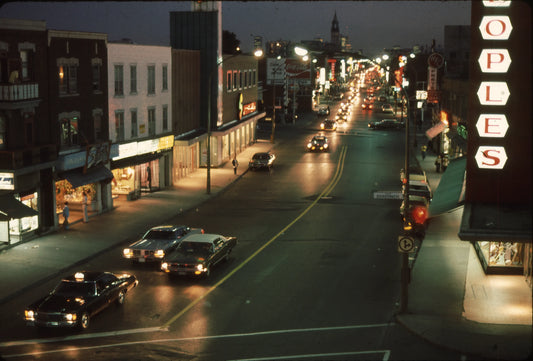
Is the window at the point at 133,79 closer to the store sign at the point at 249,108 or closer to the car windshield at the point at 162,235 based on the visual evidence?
the car windshield at the point at 162,235

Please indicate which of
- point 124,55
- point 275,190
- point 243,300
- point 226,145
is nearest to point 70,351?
point 243,300

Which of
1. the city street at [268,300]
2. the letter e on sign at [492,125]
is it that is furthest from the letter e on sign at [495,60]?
the city street at [268,300]

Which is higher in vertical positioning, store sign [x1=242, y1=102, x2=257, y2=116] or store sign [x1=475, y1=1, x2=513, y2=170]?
store sign [x1=475, y1=1, x2=513, y2=170]

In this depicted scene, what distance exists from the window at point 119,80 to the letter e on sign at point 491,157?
24.9 m

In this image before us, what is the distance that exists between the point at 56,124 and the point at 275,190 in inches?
664

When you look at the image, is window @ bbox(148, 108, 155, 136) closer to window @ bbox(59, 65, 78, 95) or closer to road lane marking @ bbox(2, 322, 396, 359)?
window @ bbox(59, 65, 78, 95)

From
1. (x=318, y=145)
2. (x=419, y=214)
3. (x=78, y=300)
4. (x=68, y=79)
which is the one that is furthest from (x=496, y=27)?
(x=318, y=145)

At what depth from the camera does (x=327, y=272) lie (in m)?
26.4

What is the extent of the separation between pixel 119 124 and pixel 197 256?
59.8ft

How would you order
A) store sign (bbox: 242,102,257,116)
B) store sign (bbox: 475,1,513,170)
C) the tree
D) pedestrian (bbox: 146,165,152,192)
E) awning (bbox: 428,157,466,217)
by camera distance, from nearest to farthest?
store sign (bbox: 475,1,513,170), awning (bbox: 428,157,466,217), pedestrian (bbox: 146,165,152,192), store sign (bbox: 242,102,257,116), the tree

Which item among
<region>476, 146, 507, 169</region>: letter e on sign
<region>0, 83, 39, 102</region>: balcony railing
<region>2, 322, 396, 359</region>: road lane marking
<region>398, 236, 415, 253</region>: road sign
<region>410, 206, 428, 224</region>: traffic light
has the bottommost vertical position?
<region>2, 322, 396, 359</region>: road lane marking

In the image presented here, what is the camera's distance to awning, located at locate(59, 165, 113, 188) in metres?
34.7

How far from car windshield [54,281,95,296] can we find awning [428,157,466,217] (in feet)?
36.9

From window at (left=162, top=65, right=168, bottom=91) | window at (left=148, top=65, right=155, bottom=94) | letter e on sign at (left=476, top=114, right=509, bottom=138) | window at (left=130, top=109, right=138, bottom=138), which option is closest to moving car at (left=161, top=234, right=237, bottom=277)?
letter e on sign at (left=476, top=114, right=509, bottom=138)
